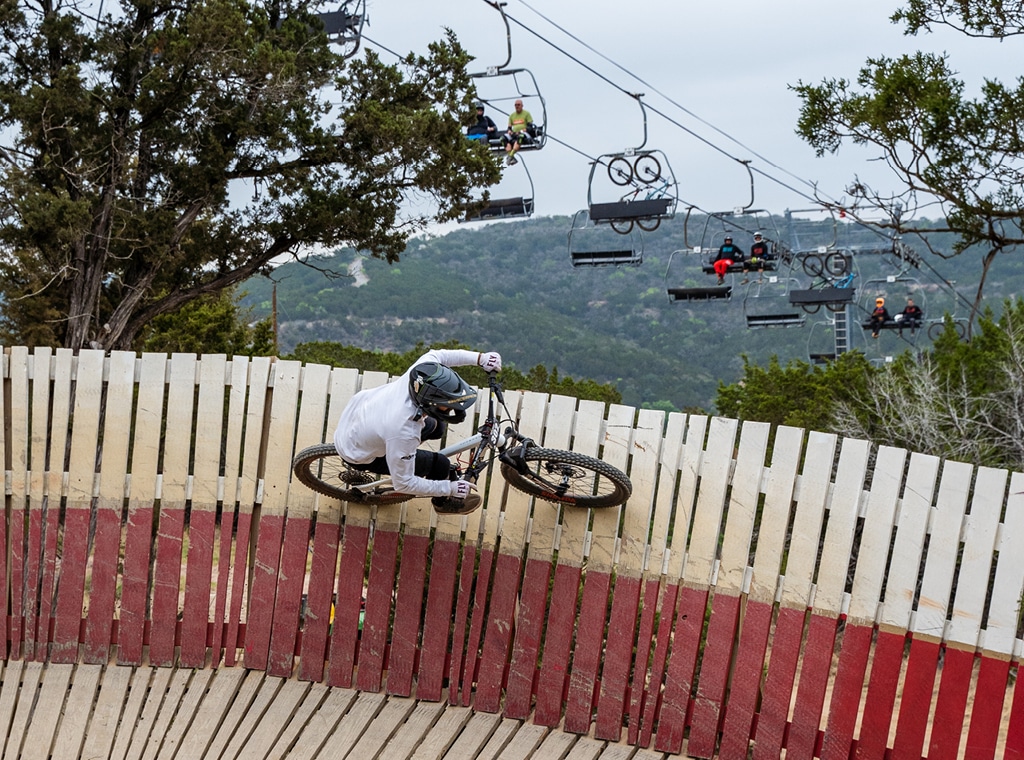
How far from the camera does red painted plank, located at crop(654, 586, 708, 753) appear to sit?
6016 millimetres

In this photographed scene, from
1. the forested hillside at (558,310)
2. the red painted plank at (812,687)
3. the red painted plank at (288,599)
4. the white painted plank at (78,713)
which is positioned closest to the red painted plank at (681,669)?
the red painted plank at (812,687)

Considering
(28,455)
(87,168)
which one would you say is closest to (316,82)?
(87,168)

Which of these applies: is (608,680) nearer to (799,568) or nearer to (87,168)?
(799,568)

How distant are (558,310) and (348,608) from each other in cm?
8253

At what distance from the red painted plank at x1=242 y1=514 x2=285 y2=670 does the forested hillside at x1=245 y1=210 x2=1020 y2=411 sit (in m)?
54.8

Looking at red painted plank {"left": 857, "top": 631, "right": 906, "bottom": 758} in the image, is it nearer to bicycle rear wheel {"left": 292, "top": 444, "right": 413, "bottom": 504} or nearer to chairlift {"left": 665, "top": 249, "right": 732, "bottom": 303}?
bicycle rear wheel {"left": 292, "top": 444, "right": 413, "bottom": 504}

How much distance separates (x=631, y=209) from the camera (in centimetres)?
2083

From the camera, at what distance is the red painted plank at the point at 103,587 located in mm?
7039

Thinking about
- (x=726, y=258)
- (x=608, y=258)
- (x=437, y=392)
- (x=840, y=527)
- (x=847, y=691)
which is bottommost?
(x=847, y=691)

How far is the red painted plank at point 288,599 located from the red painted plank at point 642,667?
2.29m

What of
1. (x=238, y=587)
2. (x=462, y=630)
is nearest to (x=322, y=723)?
(x=462, y=630)

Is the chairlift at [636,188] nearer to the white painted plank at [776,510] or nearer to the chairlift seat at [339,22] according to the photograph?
the chairlift seat at [339,22]

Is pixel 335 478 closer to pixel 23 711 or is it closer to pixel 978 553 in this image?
pixel 23 711

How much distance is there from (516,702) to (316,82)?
11.1m
